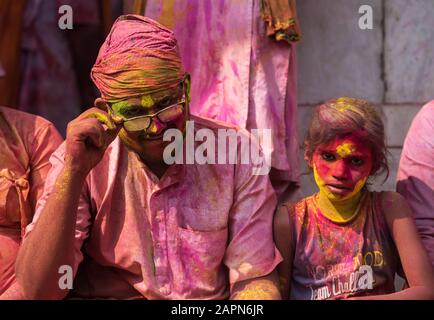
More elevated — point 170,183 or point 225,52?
point 225,52

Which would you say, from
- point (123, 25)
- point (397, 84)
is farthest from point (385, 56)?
point (123, 25)

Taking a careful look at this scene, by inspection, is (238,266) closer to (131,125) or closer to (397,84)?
(131,125)

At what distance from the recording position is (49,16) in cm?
638

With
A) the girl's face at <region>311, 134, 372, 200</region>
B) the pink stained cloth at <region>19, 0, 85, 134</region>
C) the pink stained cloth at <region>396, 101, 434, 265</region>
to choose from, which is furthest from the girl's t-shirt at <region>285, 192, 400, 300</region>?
the pink stained cloth at <region>19, 0, 85, 134</region>

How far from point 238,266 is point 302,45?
92.8 inches

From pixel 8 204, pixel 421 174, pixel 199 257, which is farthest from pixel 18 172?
pixel 421 174

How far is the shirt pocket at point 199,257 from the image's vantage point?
4676 mm

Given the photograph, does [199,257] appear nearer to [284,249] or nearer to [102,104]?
[284,249]

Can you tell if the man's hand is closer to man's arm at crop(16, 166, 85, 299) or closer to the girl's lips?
man's arm at crop(16, 166, 85, 299)

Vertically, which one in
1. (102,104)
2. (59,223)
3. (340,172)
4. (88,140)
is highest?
(102,104)

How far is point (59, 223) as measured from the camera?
178 inches

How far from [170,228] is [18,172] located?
72 cm

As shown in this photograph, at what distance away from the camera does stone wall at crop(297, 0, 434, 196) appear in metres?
6.66

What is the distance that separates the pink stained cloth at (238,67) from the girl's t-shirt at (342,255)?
2.45 feet
